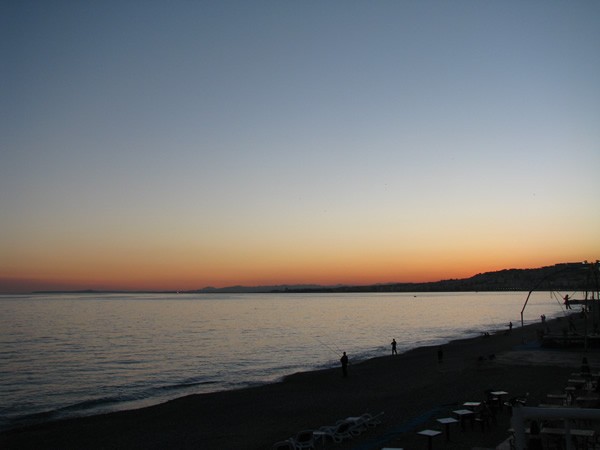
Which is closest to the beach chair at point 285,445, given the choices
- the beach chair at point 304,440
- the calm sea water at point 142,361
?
the beach chair at point 304,440

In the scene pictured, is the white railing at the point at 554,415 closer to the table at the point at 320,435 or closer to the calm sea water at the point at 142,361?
the table at the point at 320,435

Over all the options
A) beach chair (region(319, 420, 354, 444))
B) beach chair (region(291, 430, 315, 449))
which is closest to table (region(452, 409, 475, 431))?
beach chair (region(319, 420, 354, 444))

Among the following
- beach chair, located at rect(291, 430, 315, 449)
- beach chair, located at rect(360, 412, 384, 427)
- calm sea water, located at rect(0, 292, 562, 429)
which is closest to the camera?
beach chair, located at rect(291, 430, 315, 449)

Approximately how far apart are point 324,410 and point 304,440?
277 inches

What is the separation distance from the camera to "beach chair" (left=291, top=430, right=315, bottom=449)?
14995mm

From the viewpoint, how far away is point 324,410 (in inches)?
866

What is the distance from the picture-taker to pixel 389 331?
74750 millimetres

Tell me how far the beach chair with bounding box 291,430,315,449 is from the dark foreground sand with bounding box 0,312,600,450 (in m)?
0.82

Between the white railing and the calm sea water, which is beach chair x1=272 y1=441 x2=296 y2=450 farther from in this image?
the calm sea water

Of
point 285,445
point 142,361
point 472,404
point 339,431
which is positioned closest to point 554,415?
point 285,445

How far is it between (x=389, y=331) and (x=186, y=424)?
57.6 m

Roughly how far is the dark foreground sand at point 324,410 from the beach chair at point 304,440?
82cm

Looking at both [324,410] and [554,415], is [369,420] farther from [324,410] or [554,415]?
[554,415]

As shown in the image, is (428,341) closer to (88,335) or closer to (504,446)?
(88,335)
